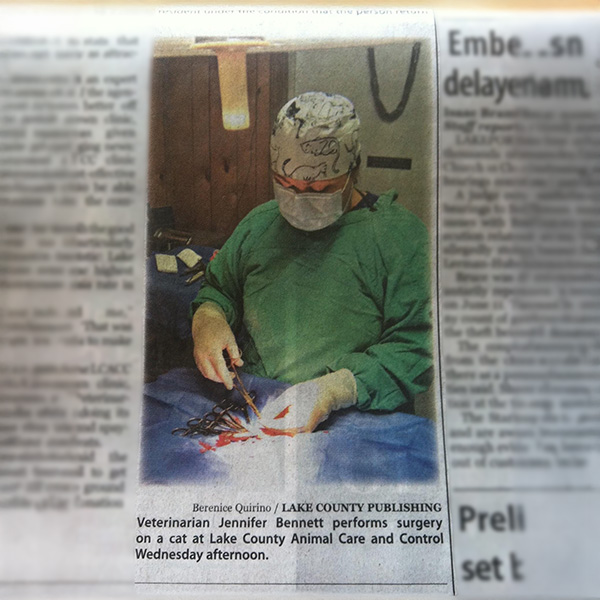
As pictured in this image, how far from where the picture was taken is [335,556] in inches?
22.7

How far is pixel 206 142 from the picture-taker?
0.62 metres

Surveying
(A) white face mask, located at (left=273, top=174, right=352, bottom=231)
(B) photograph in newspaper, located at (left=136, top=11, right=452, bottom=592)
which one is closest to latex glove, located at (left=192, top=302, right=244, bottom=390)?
(B) photograph in newspaper, located at (left=136, top=11, right=452, bottom=592)

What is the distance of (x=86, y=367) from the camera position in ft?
1.92

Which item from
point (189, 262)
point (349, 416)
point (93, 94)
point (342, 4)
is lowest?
point (349, 416)

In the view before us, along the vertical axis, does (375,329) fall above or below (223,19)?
below

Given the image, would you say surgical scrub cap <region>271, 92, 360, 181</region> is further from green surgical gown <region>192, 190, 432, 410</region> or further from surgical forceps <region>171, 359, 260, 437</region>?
surgical forceps <region>171, 359, 260, 437</region>

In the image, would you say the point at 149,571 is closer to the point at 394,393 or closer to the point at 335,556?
the point at 335,556

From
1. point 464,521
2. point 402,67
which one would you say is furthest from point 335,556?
point 402,67

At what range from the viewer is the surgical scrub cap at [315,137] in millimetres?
601

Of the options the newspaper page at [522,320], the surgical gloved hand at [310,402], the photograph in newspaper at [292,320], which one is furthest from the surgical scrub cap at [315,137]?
the surgical gloved hand at [310,402]

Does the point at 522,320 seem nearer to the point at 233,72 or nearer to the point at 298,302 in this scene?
the point at 298,302

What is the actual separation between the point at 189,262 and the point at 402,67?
32 centimetres

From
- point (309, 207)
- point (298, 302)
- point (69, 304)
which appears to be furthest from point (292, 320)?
point (69, 304)

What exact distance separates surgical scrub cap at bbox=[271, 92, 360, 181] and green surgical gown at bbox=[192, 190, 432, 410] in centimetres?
5
